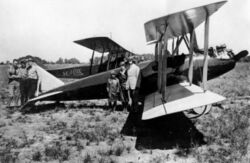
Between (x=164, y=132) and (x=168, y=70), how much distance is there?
85.3 inches

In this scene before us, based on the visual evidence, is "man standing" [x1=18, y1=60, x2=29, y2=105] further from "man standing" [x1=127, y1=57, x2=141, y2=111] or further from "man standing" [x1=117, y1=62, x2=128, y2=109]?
"man standing" [x1=127, y1=57, x2=141, y2=111]

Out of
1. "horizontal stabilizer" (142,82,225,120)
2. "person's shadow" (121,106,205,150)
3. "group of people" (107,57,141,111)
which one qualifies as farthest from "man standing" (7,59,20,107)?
"horizontal stabilizer" (142,82,225,120)

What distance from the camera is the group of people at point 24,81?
10.0m

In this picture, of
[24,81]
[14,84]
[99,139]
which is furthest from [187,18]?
[14,84]

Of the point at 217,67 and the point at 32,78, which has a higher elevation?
the point at 217,67

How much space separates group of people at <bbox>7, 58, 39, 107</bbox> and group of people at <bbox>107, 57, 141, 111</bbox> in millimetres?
3204

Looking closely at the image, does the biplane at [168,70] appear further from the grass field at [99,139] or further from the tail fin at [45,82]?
the grass field at [99,139]

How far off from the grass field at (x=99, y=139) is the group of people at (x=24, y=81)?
1589 millimetres

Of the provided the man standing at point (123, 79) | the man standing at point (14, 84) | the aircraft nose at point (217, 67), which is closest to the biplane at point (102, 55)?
the man standing at point (123, 79)

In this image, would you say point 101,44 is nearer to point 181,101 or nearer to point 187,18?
point 187,18

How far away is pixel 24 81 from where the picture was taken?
33.0 feet

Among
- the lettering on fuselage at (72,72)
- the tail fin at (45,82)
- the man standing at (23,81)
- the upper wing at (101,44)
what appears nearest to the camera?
the upper wing at (101,44)

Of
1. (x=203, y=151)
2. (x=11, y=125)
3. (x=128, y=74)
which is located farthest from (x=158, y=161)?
(x=11, y=125)

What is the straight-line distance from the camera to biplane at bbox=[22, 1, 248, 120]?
5445 mm
